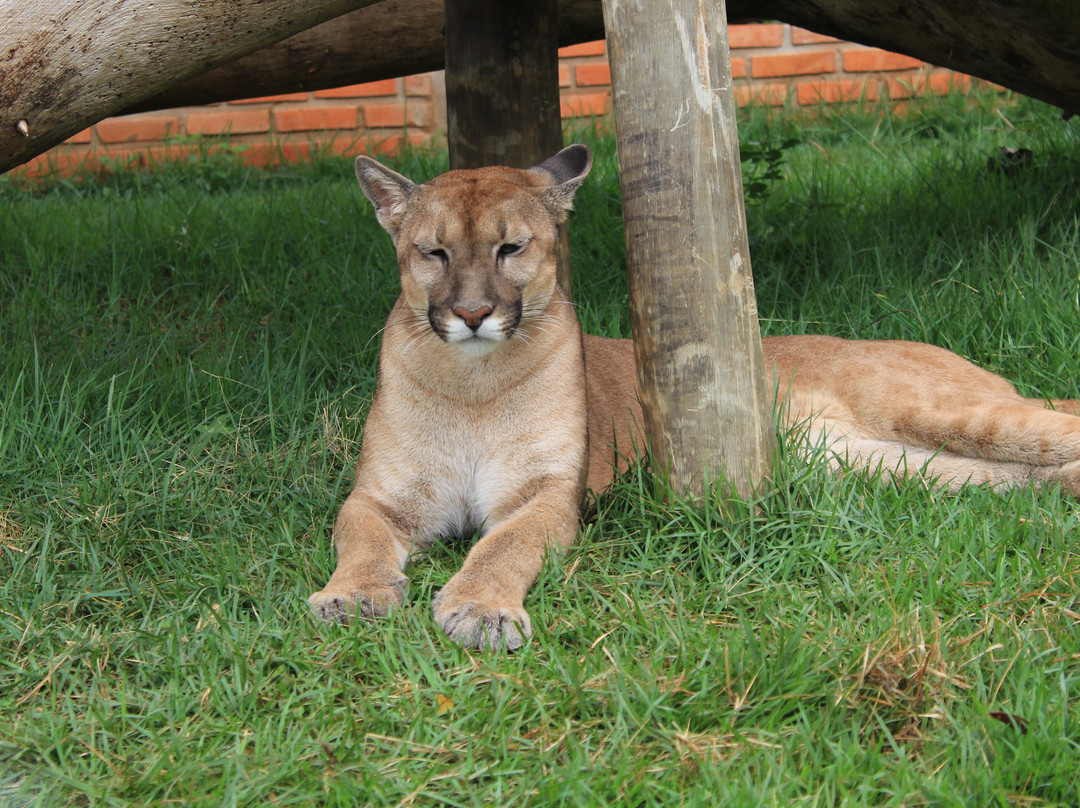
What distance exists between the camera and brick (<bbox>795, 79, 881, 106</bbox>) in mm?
7949

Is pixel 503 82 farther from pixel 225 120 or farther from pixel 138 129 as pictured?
pixel 138 129

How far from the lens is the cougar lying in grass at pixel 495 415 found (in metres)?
3.24

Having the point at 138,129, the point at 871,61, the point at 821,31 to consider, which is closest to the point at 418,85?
the point at 138,129

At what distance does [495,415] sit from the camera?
3.50 m

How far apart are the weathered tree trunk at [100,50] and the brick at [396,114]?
4.62 metres

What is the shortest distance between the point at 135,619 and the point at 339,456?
Result: 1.17 meters

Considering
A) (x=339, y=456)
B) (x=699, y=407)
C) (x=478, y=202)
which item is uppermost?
(x=478, y=202)

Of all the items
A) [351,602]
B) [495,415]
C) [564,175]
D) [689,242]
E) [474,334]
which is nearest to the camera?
[351,602]

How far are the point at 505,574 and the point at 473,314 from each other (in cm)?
77

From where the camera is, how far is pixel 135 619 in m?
3.01

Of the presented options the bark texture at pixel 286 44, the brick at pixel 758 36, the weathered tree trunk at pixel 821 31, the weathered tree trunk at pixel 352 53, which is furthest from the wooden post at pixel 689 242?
the brick at pixel 758 36

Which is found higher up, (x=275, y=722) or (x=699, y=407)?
(x=699, y=407)

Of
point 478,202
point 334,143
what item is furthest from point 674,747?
point 334,143

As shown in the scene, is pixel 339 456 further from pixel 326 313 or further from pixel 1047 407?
pixel 1047 407
